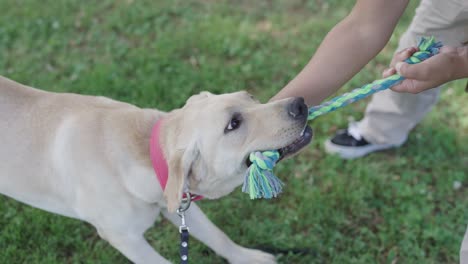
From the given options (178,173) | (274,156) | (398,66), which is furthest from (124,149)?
(398,66)

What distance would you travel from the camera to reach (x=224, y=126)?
2.51m

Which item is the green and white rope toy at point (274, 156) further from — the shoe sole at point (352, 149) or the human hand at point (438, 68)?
the shoe sole at point (352, 149)

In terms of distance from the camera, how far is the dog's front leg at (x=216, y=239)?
3.28 metres

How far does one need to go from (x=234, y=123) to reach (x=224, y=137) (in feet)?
0.29

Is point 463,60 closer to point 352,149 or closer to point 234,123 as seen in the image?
point 234,123

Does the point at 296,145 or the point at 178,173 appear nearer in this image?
the point at 178,173

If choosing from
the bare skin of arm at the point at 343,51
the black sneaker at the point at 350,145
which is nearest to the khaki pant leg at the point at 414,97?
the black sneaker at the point at 350,145

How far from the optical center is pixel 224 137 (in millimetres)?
2514

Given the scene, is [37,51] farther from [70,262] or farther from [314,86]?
[314,86]

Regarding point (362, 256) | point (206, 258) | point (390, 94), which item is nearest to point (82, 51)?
point (206, 258)

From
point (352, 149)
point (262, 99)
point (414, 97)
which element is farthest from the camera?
point (262, 99)

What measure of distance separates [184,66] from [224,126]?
246cm

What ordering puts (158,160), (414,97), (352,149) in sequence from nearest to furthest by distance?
1. (158,160)
2. (414,97)
3. (352,149)

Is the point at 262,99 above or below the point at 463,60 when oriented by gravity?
below
